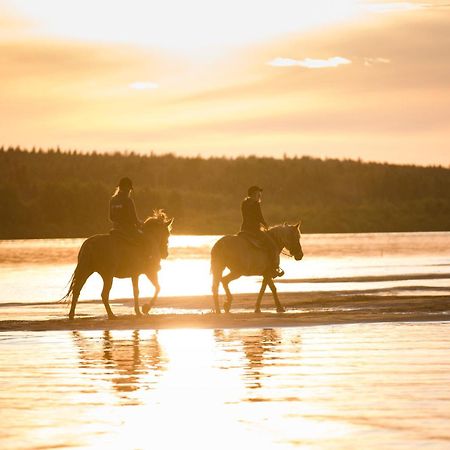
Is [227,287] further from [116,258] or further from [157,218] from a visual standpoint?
[116,258]

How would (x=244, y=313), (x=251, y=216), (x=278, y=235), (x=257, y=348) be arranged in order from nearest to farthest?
(x=257, y=348) → (x=251, y=216) → (x=244, y=313) → (x=278, y=235)

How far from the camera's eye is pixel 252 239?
23.8 meters

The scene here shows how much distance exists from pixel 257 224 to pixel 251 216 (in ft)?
0.99

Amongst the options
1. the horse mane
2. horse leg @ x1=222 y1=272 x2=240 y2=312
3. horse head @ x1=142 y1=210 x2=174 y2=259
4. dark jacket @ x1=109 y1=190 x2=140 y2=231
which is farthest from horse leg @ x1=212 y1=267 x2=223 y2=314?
dark jacket @ x1=109 y1=190 x2=140 y2=231

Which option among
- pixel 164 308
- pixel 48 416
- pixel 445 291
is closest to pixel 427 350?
pixel 48 416

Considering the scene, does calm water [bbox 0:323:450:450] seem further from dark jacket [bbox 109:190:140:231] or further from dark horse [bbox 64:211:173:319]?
dark jacket [bbox 109:190:140:231]

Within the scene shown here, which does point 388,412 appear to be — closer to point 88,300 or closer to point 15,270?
point 88,300

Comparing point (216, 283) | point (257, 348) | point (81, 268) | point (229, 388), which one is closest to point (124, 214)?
point (81, 268)

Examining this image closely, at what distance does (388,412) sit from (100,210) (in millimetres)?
149484

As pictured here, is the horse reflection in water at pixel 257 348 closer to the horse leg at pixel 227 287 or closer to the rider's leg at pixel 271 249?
the horse leg at pixel 227 287

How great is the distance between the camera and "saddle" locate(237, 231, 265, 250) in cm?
2375

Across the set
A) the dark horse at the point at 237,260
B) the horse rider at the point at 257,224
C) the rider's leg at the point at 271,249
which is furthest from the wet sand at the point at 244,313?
the horse rider at the point at 257,224

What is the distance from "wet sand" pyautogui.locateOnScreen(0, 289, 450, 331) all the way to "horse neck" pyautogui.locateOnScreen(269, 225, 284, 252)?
1309mm

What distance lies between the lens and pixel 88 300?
3034 centimetres
